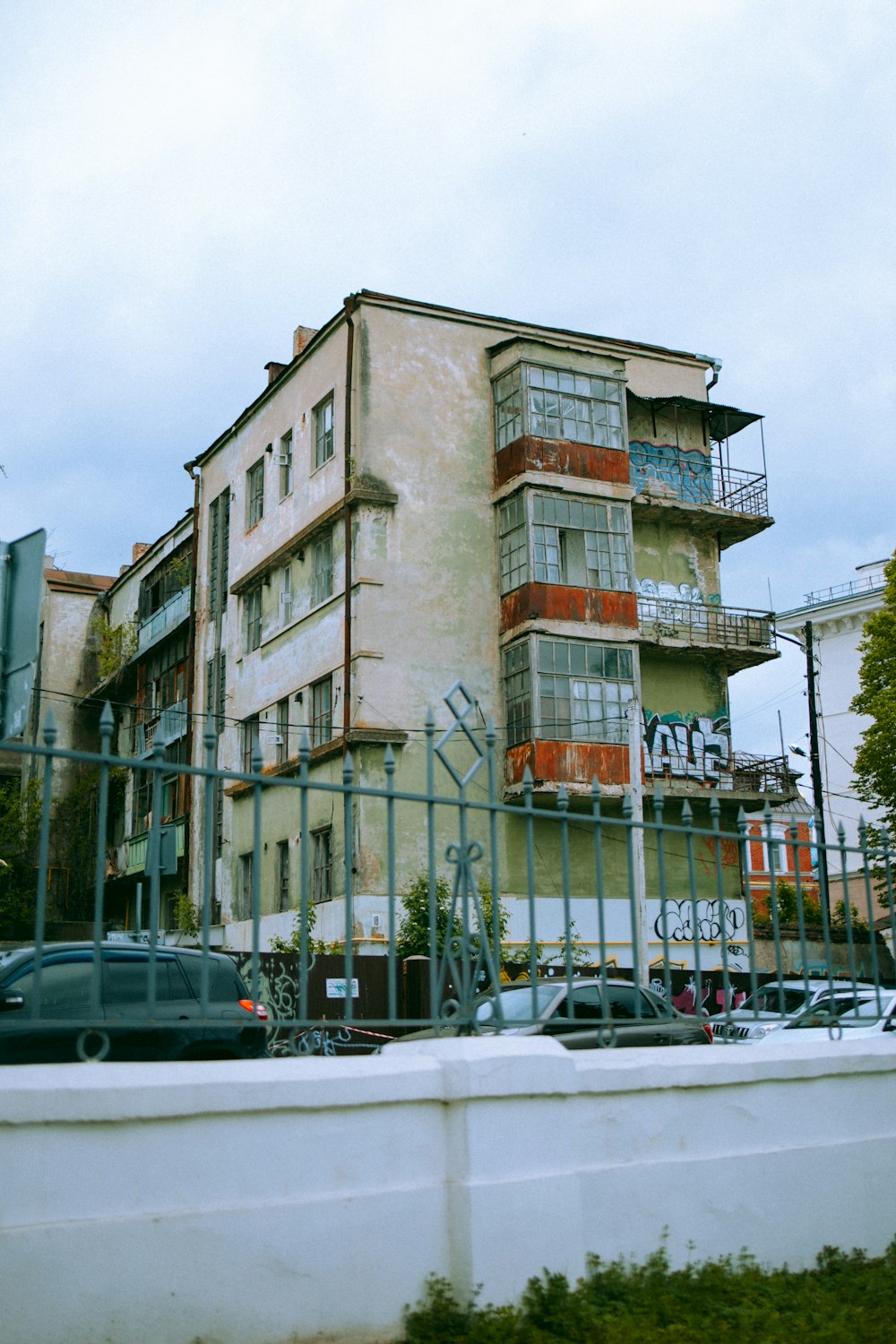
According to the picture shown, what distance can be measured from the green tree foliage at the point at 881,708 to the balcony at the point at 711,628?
2631mm

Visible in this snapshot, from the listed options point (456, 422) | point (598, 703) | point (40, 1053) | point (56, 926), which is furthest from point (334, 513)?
point (40, 1053)

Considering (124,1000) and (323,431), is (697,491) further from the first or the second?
(124,1000)

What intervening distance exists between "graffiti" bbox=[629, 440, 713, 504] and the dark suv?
26251 millimetres

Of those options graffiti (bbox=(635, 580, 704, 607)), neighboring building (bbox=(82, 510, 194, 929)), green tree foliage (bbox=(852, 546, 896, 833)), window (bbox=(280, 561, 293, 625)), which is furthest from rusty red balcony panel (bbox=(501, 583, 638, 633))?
neighboring building (bbox=(82, 510, 194, 929))

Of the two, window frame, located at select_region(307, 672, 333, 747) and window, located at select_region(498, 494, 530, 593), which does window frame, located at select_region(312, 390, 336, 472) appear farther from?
window frame, located at select_region(307, 672, 333, 747)

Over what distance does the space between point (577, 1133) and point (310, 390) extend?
2962 cm

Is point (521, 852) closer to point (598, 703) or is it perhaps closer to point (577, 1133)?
point (598, 703)

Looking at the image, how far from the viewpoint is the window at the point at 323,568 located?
105ft

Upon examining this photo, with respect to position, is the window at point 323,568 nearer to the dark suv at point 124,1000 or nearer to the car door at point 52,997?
the dark suv at point 124,1000

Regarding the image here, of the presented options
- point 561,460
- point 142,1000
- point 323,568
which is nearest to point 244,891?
point 323,568

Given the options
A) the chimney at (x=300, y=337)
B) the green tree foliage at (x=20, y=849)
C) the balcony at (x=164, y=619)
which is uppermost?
the chimney at (x=300, y=337)

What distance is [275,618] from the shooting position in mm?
34719

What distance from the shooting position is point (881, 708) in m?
34.8

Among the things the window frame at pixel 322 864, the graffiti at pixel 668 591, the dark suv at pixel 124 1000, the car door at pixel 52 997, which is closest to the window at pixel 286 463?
the window frame at pixel 322 864
